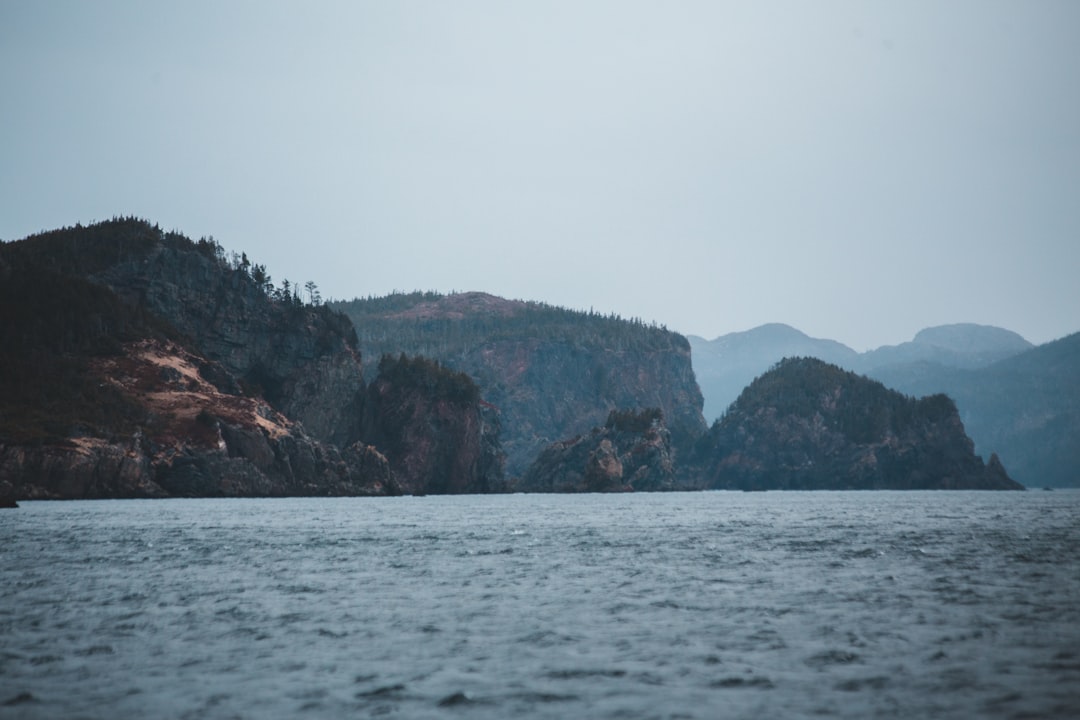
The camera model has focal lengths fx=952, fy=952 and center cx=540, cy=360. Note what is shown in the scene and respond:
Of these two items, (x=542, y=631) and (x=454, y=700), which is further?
(x=542, y=631)

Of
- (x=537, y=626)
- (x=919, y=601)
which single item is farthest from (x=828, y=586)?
(x=537, y=626)

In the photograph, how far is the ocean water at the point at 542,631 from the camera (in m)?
23.0

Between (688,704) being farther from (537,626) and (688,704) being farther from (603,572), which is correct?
(603,572)

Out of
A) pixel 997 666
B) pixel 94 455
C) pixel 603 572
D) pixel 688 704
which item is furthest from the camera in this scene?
pixel 94 455

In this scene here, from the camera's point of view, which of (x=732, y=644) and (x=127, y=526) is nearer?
(x=732, y=644)

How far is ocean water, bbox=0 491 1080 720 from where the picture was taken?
23.0 meters

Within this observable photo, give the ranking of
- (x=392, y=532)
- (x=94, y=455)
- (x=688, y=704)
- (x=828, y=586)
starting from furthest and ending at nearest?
1. (x=94, y=455)
2. (x=392, y=532)
3. (x=828, y=586)
4. (x=688, y=704)

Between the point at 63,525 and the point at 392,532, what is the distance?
31.7 meters

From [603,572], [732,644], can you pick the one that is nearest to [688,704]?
[732,644]

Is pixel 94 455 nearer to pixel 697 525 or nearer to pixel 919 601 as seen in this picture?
pixel 697 525

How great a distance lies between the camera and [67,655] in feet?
94.0

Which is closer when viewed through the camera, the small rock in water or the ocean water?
the small rock in water

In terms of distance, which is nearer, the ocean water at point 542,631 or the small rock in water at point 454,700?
the small rock in water at point 454,700

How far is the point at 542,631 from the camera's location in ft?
108
